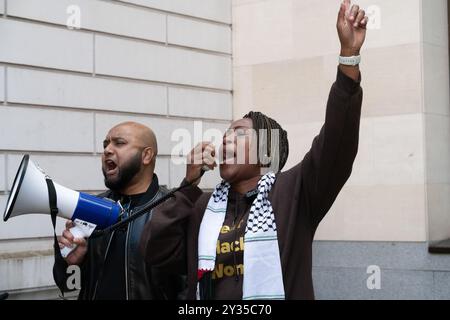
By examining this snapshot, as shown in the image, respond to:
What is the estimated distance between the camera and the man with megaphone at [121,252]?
179 inches

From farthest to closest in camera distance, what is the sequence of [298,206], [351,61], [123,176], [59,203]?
[123,176] → [59,203] → [298,206] → [351,61]

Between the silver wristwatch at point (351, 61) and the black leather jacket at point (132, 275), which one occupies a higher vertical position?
the silver wristwatch at point (351, 61)

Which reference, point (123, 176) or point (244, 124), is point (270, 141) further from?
point (123, 176)

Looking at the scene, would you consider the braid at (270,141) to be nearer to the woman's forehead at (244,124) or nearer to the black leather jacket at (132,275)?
the woman's forehead at (244,124)

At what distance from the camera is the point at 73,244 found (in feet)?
14.6

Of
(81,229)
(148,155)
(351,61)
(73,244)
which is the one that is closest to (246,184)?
(351,61)

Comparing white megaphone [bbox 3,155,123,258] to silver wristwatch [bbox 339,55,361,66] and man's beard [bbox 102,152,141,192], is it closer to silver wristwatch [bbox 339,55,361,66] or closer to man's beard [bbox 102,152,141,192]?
man's beard [bbox 102,152,141,192]

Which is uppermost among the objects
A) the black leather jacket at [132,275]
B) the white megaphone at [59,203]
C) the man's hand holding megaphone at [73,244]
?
the white megaphone at [59,203]

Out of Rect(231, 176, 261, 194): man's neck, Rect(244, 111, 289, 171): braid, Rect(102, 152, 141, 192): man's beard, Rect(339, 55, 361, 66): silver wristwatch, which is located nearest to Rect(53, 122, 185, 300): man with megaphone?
Rect(102, 152, 141, 192): man's beard

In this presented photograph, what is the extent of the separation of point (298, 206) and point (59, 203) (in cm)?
140

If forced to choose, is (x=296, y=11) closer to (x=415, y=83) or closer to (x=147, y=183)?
(x=415, y=83)

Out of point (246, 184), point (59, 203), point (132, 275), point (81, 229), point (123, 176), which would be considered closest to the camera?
point (246, 184)

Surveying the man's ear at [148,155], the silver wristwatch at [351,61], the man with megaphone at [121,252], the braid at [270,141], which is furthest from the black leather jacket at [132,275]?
the silver wristwatch at [351,61]
